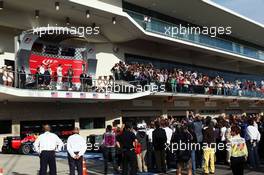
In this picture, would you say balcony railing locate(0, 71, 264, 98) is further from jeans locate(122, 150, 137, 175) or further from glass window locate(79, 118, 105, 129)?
jeans locate(122, 150, 137, 175)

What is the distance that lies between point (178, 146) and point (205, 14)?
25189 mm

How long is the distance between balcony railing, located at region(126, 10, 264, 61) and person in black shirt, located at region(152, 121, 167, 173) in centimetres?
1486

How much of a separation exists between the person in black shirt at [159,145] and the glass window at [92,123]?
42.3ft

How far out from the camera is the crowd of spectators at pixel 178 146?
12070 mm

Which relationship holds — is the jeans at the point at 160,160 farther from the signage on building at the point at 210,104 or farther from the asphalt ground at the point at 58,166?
the signage on building at the point at 210,104

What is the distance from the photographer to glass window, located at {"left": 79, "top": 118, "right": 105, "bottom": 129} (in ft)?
85.8

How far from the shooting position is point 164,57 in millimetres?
34312

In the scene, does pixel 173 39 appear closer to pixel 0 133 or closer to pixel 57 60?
pixel 57 60

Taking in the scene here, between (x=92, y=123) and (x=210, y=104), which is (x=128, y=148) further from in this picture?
(x=210, y=104)

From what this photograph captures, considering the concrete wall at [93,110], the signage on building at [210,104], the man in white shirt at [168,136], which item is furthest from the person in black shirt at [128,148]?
the signage on building at [210,104]

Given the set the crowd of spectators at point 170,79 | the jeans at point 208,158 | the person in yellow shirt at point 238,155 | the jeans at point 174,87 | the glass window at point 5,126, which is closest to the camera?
the person in yellow shirt at point 238,155

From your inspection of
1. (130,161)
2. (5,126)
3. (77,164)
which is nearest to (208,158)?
(130,161)

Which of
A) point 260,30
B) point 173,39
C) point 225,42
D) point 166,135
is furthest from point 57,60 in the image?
point 260,30

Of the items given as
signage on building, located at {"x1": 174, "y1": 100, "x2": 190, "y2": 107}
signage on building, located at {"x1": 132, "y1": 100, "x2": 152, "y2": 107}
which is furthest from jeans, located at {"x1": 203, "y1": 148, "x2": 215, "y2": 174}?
signage on building, located at {"x1": 174, "y1": 100, "x2": 190, "y2": 107}
